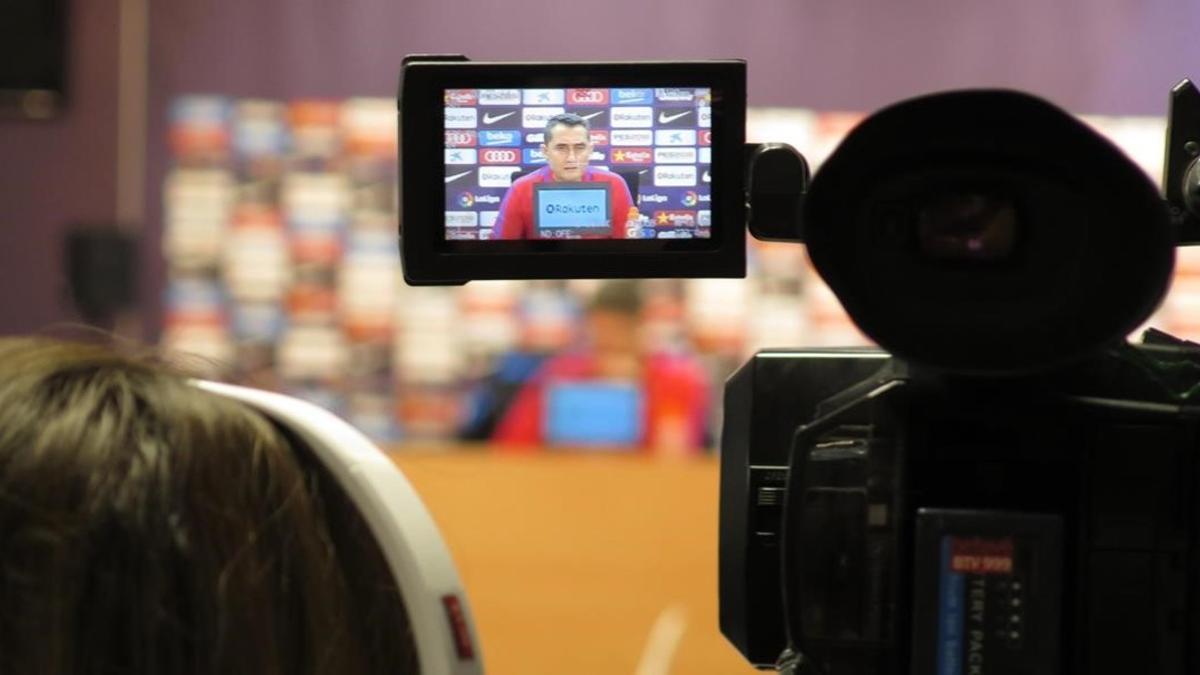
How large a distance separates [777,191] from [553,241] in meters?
0.14

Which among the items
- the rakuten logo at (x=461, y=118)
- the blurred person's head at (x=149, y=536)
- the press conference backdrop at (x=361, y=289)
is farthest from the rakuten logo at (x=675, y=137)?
the press conference backdrop at (x=361, y=289)

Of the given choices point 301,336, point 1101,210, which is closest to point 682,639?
point 301,336

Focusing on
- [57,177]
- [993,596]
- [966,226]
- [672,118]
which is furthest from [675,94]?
[57,177]

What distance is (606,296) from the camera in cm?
306

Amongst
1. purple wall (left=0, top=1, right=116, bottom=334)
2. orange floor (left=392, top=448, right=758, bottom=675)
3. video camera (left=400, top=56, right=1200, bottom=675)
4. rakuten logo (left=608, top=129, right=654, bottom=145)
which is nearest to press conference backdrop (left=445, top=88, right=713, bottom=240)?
rakuten logo (left=608, top=129, right=654, bottom=145)

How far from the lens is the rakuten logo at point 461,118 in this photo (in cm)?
89

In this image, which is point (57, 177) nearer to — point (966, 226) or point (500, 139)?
point (500, 139)

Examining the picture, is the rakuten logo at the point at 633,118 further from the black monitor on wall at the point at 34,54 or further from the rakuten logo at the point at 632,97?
the black monitor on wall at the point at 34,54

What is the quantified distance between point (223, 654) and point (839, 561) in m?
0.30

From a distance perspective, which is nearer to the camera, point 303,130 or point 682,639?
point 682,639

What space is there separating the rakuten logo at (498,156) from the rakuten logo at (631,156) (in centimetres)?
6

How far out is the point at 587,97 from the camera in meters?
0.88

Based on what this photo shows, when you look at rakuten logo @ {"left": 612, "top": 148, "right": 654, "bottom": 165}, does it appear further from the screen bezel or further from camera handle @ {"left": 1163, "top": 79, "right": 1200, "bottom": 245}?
camera handle @ {"left": 1163, "top": 79, "right": 1200, "bottom": 245}

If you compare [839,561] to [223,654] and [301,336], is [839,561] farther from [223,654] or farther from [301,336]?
[301,336]
